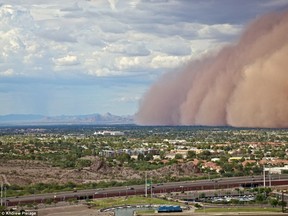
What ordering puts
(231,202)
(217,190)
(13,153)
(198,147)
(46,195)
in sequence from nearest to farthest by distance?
(231,202)
(46,195)
(217,190)
(13,153)
(198,147)

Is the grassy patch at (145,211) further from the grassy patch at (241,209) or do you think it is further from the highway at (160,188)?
the highway at (160,188)

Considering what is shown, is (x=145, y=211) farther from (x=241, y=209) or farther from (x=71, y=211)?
(x=241, y=209)

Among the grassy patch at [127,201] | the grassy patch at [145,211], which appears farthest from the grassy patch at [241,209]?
the grassy patch at [127,201]

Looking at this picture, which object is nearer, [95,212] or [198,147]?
[95,212]

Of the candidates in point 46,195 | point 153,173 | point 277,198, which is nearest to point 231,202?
point 277,198

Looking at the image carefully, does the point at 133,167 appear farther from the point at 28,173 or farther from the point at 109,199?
the point at 109,199

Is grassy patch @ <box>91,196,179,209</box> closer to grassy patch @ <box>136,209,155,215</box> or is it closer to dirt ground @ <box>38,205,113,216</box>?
dirt ground @ <box>38,205,113,216</box>
